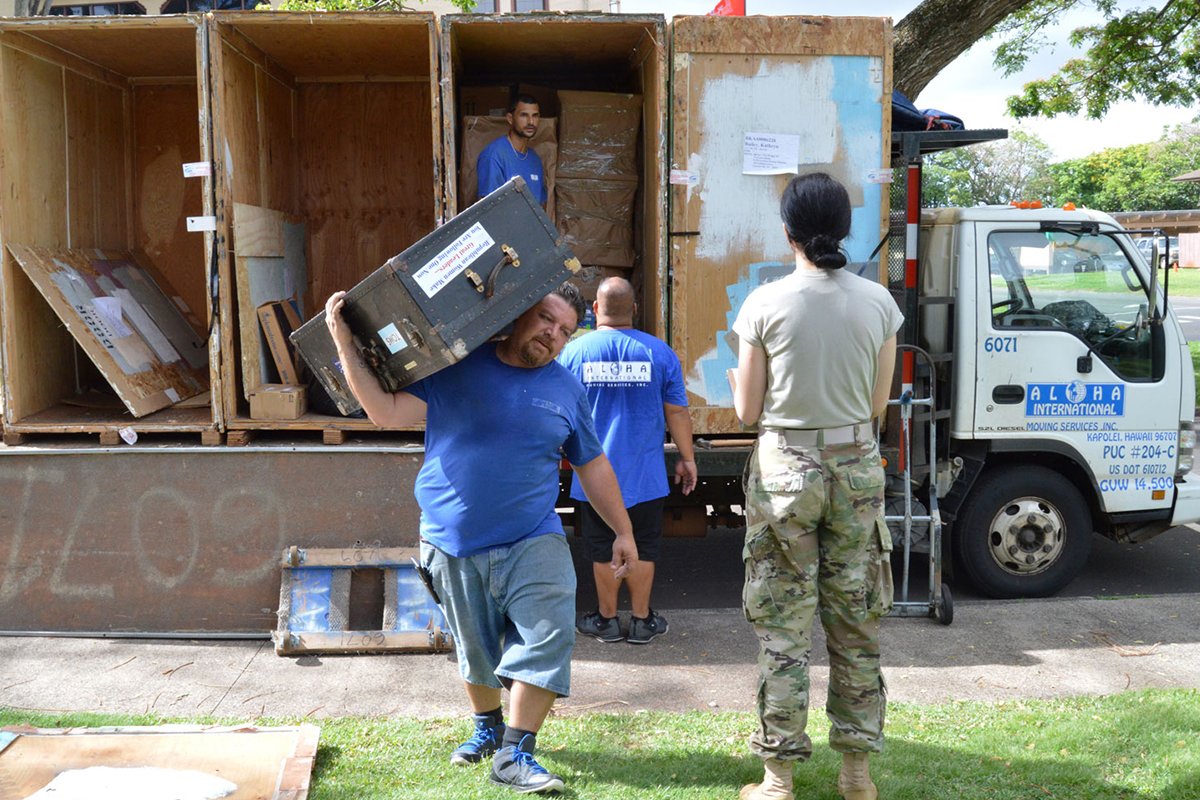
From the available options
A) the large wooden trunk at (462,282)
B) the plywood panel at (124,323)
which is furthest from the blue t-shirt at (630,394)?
the plywood panel at (124,323)

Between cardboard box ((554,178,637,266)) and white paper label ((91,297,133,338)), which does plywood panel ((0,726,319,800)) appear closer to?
white paper label ((91,297,133,338))

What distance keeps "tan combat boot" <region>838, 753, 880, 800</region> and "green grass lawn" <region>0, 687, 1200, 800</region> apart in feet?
0.41

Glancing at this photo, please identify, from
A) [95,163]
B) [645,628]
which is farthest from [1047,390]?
[95,163]

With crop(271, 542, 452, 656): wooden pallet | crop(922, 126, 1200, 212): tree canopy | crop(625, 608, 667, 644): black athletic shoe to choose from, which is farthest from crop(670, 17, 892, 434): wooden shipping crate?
crop(922, 126, 1200, 212): tree canopy

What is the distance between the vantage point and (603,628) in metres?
5.63

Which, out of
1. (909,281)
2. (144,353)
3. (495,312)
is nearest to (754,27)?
(909,281)

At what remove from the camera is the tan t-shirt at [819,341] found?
343cm

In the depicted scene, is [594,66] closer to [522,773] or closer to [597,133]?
[597,133]

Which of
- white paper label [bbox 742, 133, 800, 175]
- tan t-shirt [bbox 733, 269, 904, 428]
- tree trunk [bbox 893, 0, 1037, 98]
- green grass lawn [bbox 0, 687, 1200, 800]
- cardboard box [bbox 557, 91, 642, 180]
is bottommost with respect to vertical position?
green grass lawn [bbox 0, 687, 1200, 800]

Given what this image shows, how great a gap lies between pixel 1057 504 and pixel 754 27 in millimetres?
3195

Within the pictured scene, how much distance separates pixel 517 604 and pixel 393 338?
38.9 inches

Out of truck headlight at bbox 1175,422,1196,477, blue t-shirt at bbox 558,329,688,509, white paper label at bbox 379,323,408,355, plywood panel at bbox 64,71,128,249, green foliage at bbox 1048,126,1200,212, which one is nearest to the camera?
white paper label at bbox 379,323,408,355

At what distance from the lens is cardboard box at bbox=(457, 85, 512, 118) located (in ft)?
23.9

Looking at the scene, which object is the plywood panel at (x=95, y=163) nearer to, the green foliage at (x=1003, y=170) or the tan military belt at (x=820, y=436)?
the tan military belt at (x=820, y=436)
